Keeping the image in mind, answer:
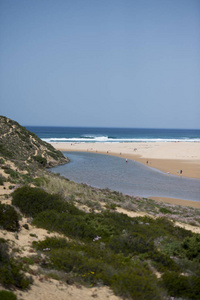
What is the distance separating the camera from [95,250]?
8.48 m

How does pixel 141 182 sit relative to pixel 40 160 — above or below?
below

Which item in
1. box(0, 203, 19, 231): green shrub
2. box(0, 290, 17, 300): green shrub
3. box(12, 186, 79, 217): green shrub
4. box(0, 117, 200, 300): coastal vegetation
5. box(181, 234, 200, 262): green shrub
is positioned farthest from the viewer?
box(12, 186, 79, 217): green shrub

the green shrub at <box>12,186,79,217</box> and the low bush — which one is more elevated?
the green shrub at <box>12,186,79,217</box>

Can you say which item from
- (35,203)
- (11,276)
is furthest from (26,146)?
(11,276)

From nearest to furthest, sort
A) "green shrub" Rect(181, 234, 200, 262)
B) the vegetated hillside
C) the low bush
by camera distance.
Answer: the low bush
"green shrub" Rect(181, 234, 200, 262)
the vegetated hillside

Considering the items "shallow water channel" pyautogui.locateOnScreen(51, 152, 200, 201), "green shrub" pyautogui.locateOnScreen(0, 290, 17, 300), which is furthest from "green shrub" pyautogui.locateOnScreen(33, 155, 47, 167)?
"green shrub" pyautogui.locateOnScreen(0, 290, 17, 300)

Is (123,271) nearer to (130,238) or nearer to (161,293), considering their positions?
(161,293)

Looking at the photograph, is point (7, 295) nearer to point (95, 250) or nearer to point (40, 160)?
point (95, 250)

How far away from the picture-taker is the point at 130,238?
9539 mm

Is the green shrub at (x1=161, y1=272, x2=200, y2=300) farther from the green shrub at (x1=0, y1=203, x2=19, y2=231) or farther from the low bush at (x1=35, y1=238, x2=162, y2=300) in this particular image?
the green shrub at (x1=0, y1=203, x2=19, y2=231)

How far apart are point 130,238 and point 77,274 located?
9.87ft

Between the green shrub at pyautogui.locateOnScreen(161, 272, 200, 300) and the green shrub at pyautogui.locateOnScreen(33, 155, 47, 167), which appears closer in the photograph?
the green shrub at pyautogui.locateOnScreen(161, 272, 200, 300)

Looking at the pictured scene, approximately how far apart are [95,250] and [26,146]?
32.0m

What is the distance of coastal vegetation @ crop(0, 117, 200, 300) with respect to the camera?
21.2 feet
